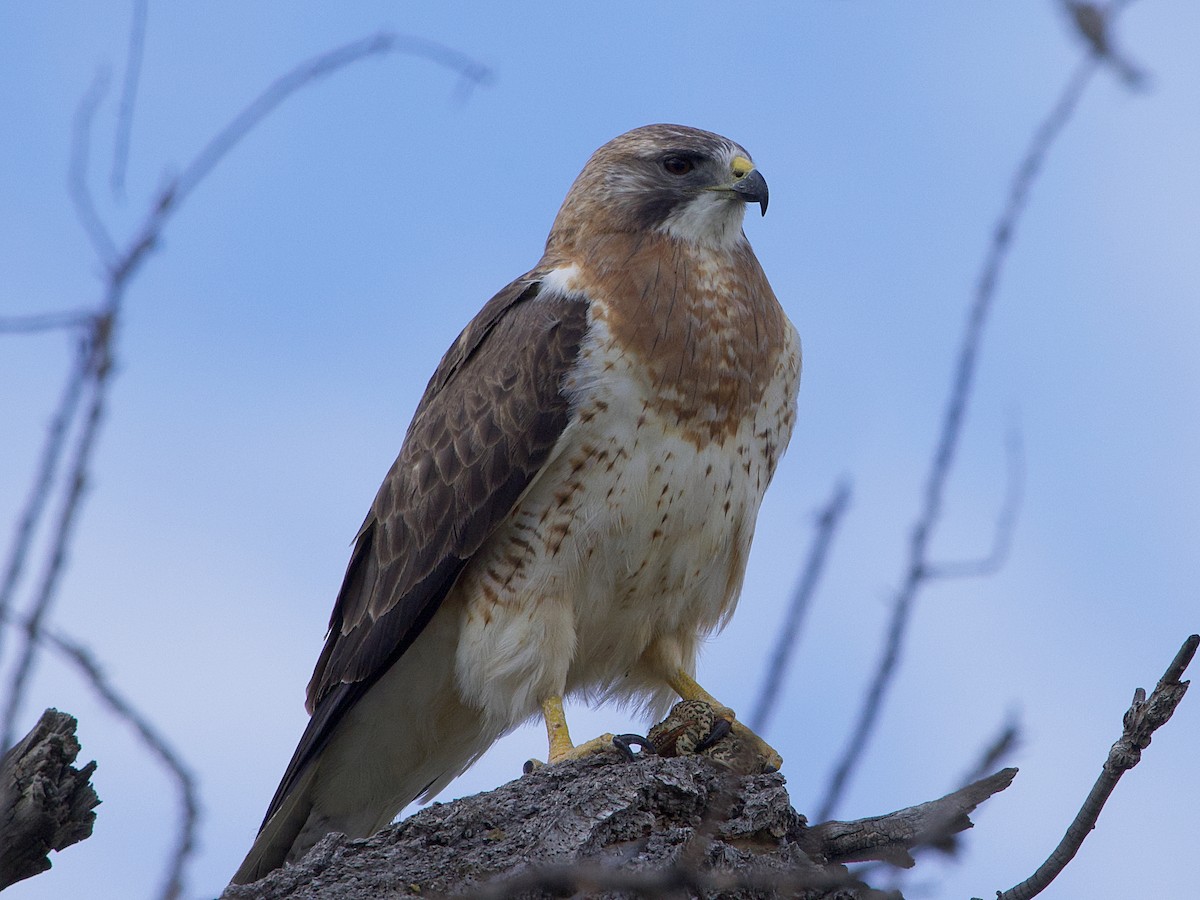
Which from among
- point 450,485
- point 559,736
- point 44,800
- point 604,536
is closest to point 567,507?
point 604,536

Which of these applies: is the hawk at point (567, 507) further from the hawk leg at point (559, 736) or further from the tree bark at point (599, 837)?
the tree bark at point (599, 837)

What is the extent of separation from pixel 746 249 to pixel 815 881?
4.15 metres

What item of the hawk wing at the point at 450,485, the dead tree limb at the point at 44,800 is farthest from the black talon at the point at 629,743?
the dead tree limb at the point at 44,800

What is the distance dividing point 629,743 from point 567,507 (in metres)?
0.88

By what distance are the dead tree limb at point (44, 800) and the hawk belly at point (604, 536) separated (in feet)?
6.65

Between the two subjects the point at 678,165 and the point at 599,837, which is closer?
the point at 599,837

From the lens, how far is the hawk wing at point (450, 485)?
5.09 meters

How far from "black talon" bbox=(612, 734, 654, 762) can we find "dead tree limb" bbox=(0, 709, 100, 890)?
175cm

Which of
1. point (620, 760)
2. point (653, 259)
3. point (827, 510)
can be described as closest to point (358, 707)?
point (620, 760)

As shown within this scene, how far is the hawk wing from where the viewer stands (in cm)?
509

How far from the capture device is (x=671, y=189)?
18.8ft

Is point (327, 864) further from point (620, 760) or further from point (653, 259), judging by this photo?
point (653, 259)

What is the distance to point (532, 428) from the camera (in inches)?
199

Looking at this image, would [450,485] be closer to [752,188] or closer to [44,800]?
[752,188]
